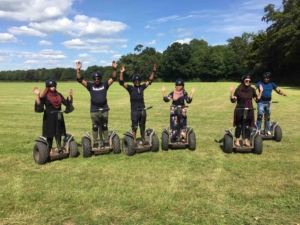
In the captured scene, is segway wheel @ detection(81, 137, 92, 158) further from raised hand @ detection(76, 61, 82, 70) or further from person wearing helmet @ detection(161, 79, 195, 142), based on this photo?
person wearing helmet @ detection(161, 79, 195, 142)

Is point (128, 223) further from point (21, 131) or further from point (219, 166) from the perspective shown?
point (21, 131)

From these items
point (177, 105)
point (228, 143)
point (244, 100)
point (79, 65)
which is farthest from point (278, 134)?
point (79, 65)

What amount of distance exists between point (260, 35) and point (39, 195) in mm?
66699

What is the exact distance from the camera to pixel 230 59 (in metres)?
84.1

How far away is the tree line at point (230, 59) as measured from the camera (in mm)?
44938

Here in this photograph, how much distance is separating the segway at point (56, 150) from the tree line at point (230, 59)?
41362 mm

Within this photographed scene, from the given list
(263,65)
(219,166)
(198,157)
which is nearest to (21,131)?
(198,157)

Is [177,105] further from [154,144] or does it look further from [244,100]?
[244,100]

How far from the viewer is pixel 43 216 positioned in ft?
13.9

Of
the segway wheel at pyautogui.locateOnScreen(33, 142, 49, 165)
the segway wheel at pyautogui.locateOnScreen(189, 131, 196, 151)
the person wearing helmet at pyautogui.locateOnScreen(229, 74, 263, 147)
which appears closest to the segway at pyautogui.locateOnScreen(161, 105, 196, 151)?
the segway wheel at pyautogui.locateOnScreen(189, 131, 196, 151)

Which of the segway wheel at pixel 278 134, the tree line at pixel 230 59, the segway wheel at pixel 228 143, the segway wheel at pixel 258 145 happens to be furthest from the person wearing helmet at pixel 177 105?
the tree line at pixel 230 59

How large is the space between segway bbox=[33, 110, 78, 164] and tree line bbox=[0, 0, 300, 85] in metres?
41.4

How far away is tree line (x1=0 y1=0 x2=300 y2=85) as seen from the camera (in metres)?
44.9

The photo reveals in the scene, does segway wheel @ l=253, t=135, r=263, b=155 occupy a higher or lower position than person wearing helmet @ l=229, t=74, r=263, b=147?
lower
